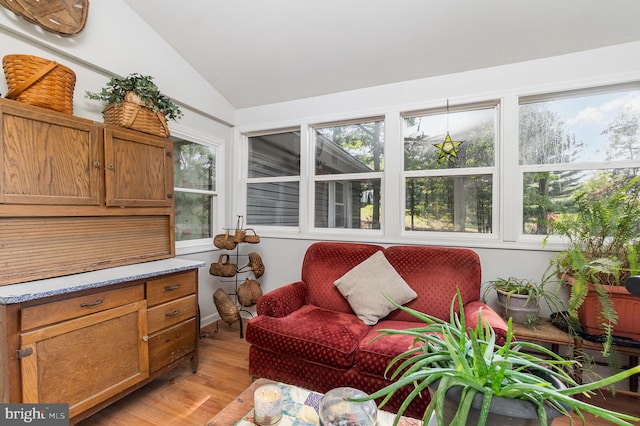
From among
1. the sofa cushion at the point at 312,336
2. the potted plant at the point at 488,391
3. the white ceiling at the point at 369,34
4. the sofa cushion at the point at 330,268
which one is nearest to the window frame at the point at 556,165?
the white ceiling at the point at 369,34

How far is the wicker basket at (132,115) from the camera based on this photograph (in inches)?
77.6

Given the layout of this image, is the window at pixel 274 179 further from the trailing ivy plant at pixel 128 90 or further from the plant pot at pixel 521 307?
the plant pot at pixel 521 307

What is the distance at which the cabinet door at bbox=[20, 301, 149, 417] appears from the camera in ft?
4.45

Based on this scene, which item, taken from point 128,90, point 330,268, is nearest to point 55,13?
point 128,90

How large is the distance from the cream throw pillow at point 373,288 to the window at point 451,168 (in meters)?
A: 0.71

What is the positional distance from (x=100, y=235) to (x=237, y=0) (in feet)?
6.38

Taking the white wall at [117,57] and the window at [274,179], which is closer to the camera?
the white wall at [117,57]

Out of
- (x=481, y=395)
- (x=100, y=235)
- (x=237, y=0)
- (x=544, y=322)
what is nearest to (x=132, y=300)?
(x=100, y=235)

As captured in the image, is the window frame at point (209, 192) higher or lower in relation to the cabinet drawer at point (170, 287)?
higher

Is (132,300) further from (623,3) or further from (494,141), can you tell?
(623,3)

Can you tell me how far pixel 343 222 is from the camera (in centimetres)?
305

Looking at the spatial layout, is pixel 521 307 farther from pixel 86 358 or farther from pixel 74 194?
pixel 74 194

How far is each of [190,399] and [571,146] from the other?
3352 millimetres

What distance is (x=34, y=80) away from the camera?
5.09 ft
